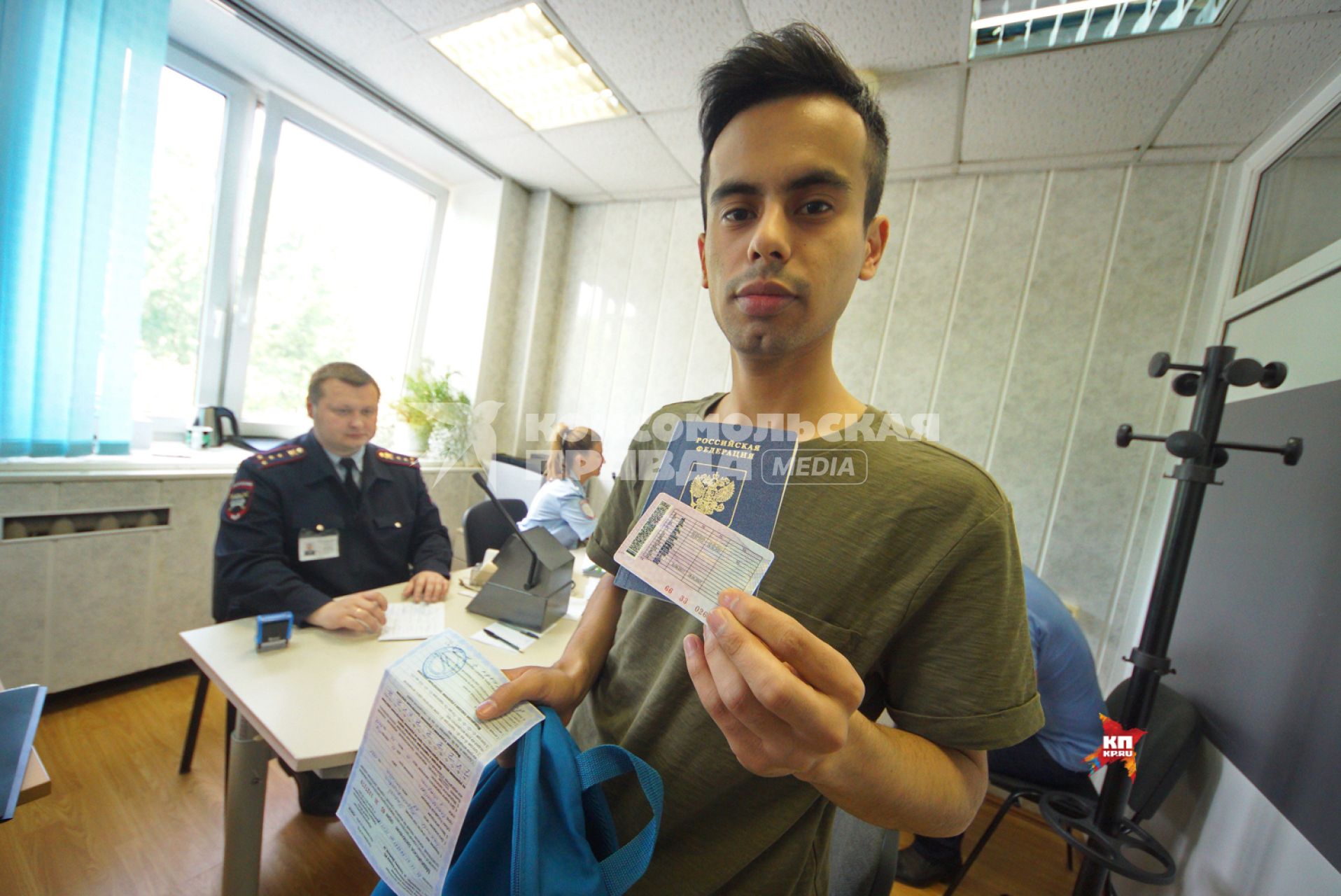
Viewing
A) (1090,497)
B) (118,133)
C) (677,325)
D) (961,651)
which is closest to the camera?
(961,651)

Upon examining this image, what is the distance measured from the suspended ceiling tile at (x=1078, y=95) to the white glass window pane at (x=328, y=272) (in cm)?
353

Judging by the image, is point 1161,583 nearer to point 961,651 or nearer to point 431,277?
point 961,651

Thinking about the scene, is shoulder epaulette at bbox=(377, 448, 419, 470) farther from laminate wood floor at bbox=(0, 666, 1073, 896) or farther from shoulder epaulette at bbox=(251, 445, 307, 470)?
laminate wood floor at bbox=(0, 666, 1073, 896)

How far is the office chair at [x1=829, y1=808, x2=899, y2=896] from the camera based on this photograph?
78cm

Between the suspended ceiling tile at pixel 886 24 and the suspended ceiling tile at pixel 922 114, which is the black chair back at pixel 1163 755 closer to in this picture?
the suspended ceiling tile at pixel 922 114

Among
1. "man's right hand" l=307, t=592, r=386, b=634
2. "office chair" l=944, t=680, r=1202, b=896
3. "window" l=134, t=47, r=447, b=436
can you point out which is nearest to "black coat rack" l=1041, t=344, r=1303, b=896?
"office chair" l=944, t=680, r=1202, b=896

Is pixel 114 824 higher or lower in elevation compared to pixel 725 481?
lower

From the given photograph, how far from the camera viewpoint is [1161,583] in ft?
4.35

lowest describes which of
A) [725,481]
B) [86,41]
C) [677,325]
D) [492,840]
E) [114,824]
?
[114,824]

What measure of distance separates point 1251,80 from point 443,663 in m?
3.06

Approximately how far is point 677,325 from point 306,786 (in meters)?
2.90

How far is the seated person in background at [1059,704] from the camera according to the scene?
160cm

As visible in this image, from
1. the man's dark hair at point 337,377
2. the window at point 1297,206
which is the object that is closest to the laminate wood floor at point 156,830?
the man's dark hair at point 337,377

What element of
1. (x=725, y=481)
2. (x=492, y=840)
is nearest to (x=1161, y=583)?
(x=725, y=481)
